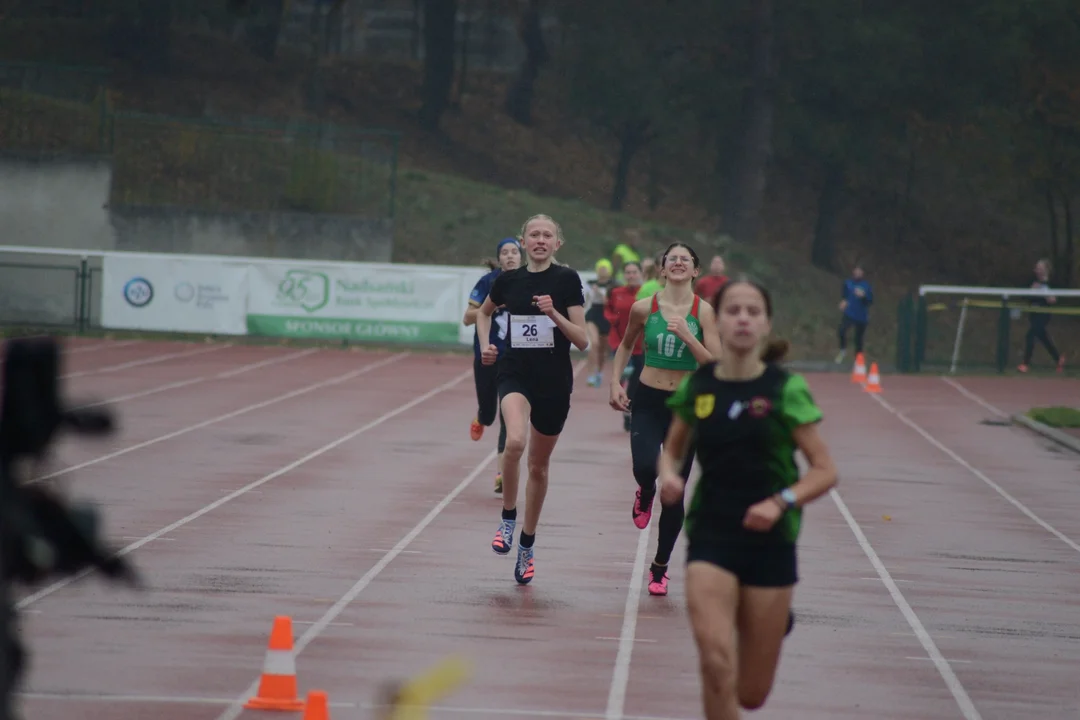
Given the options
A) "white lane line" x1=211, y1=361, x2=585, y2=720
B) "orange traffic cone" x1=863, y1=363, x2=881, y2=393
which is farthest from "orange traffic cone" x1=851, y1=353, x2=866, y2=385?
"white lane line" x1=211, y1=361, x2=585, y2=720

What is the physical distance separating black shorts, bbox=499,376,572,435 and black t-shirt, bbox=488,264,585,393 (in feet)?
0.10

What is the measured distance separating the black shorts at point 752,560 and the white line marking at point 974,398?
64.7 feet

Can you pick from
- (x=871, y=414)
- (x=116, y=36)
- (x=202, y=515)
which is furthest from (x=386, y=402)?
(x=116, y=36)

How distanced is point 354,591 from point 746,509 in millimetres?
4604

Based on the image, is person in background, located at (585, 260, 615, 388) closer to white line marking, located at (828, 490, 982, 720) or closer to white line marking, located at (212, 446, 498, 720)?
white line marking, located at (212, 446, 498, 720)

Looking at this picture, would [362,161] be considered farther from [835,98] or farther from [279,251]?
[835,98]

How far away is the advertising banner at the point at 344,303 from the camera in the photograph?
31172mm

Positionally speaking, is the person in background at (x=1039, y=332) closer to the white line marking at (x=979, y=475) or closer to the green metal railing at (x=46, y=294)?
the white line marking at (x=979, y=475)

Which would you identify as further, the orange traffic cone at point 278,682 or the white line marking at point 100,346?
the white line marking at point 100,346

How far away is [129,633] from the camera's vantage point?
8.49 metres

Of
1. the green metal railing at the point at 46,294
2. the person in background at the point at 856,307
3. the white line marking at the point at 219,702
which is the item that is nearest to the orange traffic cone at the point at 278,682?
the white line marking at the point at 219,702

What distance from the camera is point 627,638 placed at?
873cm

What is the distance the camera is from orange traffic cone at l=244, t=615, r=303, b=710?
6867mm

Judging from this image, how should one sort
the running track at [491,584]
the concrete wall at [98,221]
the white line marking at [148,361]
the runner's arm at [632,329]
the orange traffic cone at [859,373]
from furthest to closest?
the concrete wall at [98,221]
the orange traffic cone at [859,373]
the white line marking at [148,361]
the runner's arm at [632,329]
the running track at [491,584]
